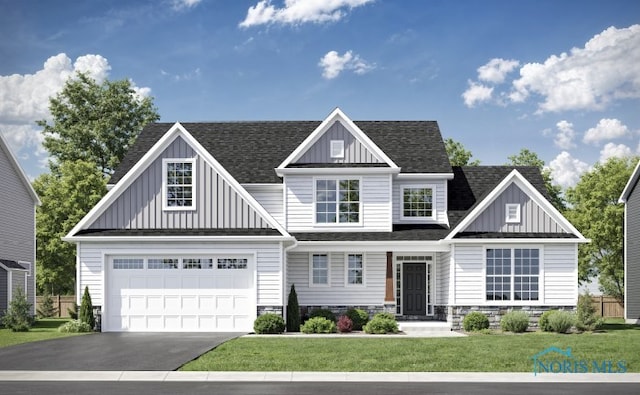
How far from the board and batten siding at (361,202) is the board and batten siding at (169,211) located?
14.1 ft

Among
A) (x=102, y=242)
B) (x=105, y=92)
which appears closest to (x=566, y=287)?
(x=102, y=242)

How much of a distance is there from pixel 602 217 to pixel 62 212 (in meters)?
34.7

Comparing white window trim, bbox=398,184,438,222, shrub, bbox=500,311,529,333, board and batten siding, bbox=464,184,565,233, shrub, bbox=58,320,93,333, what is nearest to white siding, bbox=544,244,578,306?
board and batten siding, bbox=464,184,565,233

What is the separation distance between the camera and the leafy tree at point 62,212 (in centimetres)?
5084

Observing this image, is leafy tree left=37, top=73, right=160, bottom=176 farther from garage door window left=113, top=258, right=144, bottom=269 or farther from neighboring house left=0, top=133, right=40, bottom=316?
garage door window left=113, top=258, right=144, bottom=269

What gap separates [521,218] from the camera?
3144 centimetres

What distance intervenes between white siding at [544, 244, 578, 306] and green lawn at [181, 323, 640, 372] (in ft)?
15.6

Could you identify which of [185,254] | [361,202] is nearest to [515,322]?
[361,202]

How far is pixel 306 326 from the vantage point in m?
28.9

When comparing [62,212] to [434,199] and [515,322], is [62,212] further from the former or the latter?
[515,322]

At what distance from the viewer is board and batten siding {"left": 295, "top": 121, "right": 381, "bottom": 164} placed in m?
33.2

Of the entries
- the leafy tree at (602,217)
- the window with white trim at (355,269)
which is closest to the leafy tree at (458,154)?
the leafy tree at (602,217)

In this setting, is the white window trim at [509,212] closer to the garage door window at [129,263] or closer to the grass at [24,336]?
the garage door window at [129,263]

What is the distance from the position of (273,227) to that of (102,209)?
6.30 m
